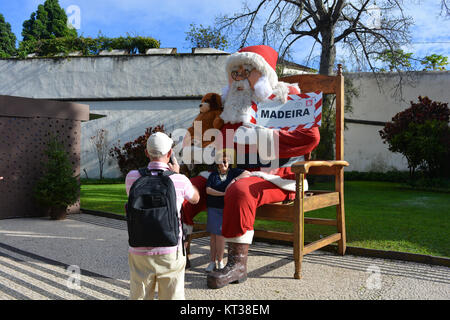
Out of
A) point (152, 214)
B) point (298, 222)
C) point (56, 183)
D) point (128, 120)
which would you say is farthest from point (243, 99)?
point (128, 120)

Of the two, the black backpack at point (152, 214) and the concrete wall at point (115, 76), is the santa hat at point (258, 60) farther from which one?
the concrete wall at point (115, 76)

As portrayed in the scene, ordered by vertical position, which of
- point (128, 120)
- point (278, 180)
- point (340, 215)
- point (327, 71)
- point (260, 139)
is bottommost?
point (340, 215)

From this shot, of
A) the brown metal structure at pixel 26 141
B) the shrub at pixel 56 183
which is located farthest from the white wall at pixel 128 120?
the shrub at pixel 56 183

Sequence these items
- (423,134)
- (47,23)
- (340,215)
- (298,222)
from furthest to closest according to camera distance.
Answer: (47,23)
(423,134)
(340,215)
(298,222)

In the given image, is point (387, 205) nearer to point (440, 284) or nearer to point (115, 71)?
→ point (440, 284)

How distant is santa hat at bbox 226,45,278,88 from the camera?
9.75 feet

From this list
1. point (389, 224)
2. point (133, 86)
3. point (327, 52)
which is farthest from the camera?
point (133, 86)

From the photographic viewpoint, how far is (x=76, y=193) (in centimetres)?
543

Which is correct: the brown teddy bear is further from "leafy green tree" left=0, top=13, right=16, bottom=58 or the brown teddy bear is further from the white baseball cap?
"leafy green tree" left=0, top=13, right=16, bottom=58

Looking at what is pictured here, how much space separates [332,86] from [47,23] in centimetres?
2675

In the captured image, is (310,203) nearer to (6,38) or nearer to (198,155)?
(198,155)

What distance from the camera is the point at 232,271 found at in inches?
95.8

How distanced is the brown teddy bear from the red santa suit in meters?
0.08

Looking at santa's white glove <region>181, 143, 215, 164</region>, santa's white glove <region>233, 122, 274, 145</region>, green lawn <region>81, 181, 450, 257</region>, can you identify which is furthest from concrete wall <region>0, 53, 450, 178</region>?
santa's white glove <region>233, 122, 274, 145</region>
